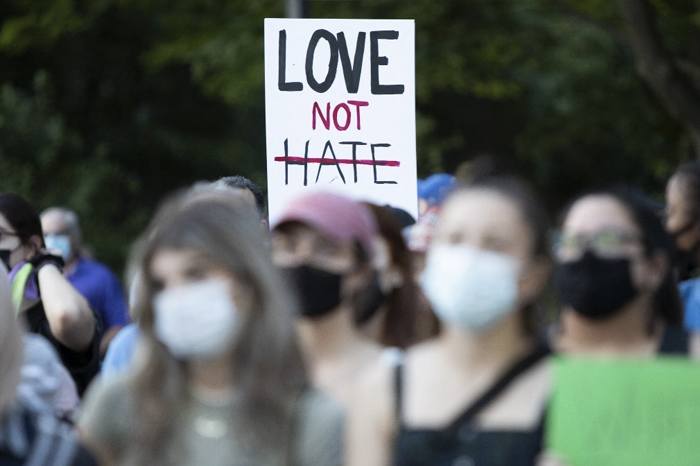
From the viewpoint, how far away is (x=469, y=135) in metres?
23.0

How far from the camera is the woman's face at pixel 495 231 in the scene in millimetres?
2836

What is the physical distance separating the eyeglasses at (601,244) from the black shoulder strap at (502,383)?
368 mm

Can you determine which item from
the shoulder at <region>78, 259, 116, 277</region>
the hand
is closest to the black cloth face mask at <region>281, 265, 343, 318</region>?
the hand

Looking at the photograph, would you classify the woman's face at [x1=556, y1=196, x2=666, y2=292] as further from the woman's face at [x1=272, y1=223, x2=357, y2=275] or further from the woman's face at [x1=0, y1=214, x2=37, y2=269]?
the woman's face at [x1=0, y1=214, x2=37, y2=269]

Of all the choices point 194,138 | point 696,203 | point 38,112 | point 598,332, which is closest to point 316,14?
point 38,112

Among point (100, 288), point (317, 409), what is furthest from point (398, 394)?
point (100, 288)

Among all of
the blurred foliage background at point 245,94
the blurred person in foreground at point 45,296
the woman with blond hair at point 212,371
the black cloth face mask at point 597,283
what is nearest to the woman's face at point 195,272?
the woman with blond hair at point 212,371

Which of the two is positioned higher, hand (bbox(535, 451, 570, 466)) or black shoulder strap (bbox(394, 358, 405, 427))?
Result: black shoulder strap (bbox(394, 358, 405, 427))

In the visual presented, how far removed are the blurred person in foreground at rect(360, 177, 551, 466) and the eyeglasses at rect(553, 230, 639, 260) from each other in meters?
0.23

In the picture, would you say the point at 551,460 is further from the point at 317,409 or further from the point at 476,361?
the point at 317,409

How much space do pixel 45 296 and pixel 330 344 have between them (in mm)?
2095

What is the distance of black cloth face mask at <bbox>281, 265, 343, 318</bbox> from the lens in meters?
3.04

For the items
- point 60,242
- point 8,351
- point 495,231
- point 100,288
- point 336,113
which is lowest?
point 100,288

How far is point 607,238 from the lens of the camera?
124 inches
